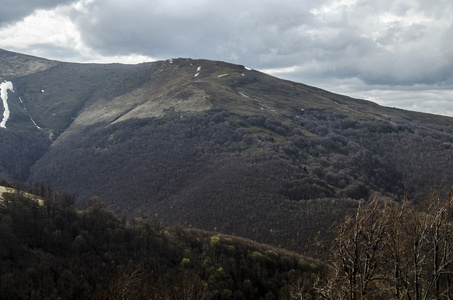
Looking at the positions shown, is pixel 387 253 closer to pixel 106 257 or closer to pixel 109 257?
pixel 109 257

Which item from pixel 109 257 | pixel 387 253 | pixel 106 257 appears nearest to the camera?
pixel 387 253

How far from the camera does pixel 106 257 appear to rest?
87.1m

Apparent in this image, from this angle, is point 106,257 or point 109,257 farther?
point 106,257

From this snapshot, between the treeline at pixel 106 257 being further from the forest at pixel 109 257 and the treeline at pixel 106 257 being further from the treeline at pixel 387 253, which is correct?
the treeline at pixel 387 253

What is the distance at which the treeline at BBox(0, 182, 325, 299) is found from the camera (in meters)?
72.2

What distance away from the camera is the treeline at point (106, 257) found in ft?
237

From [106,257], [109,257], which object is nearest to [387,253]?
[109,257]

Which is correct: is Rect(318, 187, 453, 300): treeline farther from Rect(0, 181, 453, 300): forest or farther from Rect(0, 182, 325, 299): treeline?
Rect(0, 182, 325, 299): treeline

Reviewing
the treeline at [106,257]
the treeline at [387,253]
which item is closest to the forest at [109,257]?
the treeline at [106,257]

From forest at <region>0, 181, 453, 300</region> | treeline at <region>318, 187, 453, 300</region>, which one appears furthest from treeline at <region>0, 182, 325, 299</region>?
treeline at <region>318, 187, 453, 300</region>

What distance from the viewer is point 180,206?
170875mm

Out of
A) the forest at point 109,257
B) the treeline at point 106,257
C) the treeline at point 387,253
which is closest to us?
the treeline at point 387,253

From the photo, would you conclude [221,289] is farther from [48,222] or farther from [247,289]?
[48,222]

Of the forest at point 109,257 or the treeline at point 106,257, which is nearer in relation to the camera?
the forest at point 109,257
